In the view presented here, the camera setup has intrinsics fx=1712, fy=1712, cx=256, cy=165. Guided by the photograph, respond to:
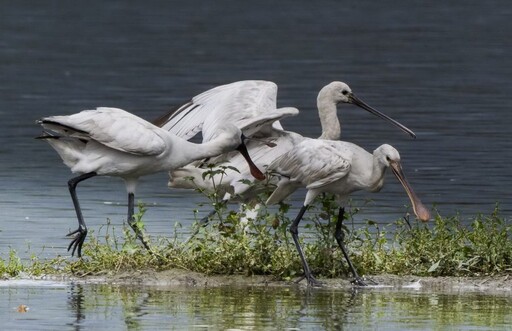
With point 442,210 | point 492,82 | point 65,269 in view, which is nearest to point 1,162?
point 442,210

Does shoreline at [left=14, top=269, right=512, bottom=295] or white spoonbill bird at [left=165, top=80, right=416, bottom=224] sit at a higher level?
white spoonbill bird at [left=165, top=80, right=416, bottom=224]

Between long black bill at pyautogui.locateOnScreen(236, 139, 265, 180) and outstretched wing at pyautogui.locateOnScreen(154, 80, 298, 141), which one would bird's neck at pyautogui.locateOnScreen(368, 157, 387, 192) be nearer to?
long black bill at pyautogui.locateOnScreen(236, 139, 265, 180)

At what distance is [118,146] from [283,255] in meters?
1.61

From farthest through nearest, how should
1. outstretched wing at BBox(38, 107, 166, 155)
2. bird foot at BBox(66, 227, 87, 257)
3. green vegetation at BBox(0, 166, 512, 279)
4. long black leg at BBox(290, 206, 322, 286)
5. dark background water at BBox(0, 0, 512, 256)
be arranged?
dark background water at BBox(0, 0, 512, 256)
outstretched wing at BBox(38, 107, 166, 155)
bird foot at BBox(66, 227, 87, 257)
green vegetation at BBox(0, 166, 512, 279)
long black leg at BBox(290, 206, 322, 286)

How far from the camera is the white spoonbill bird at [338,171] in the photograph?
43.7 feet

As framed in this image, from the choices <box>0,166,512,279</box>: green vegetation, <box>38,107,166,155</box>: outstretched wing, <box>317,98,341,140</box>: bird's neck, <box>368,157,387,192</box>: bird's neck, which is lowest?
<box>0,166,512,279</box>: green vegetation

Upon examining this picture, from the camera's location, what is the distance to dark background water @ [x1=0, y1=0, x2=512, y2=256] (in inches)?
747

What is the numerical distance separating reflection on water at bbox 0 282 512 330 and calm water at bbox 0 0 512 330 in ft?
0.08

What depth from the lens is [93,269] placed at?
13.3 metres

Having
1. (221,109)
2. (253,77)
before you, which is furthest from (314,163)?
(253,77)

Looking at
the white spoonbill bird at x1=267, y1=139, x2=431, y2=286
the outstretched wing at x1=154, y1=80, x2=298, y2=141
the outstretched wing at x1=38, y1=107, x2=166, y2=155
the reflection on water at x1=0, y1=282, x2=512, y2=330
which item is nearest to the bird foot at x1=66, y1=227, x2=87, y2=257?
the outstretched wing at x1=38, y1=107, x2=166, y2=155

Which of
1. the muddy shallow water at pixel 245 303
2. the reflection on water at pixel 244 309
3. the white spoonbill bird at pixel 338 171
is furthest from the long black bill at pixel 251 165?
the reflection on water at pixel 244 309

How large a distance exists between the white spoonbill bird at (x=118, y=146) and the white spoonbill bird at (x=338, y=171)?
0.79 meters

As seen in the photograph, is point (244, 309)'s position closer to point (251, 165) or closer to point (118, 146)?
point (118, 146)
